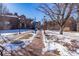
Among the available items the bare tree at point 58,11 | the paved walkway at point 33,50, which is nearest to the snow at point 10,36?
the paved walkway at point 33,50

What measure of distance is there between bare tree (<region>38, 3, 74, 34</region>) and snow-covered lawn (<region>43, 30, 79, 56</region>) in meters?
0.10

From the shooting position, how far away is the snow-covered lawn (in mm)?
1142

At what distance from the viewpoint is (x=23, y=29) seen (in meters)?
1.16

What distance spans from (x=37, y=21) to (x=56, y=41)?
0.72ft

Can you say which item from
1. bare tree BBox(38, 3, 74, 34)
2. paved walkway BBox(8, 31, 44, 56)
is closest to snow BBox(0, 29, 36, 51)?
paved walkway BBox(8, 31, 44, 56)

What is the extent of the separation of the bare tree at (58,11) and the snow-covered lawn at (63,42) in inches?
4.1

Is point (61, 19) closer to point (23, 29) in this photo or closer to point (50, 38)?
point (50, 38)

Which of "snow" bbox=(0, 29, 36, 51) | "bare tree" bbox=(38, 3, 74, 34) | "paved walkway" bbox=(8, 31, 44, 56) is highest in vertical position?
"bare tree" bbox=(38, 3, 74, 34)

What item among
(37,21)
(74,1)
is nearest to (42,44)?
(37,21)

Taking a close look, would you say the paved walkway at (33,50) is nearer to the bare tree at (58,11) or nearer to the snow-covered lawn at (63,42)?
the snow-covered lawn at (63,42)

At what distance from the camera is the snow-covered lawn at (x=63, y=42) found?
3.75 ft

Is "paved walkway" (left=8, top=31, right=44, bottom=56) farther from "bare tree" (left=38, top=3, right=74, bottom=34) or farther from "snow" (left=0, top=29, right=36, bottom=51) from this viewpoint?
"bare tree" (left=38, top=3, right=74, bottom=34)

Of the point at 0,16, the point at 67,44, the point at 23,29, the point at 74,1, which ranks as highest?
the point at 74,1

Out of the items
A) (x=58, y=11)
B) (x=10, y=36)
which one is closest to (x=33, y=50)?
(x=10, y=36)
